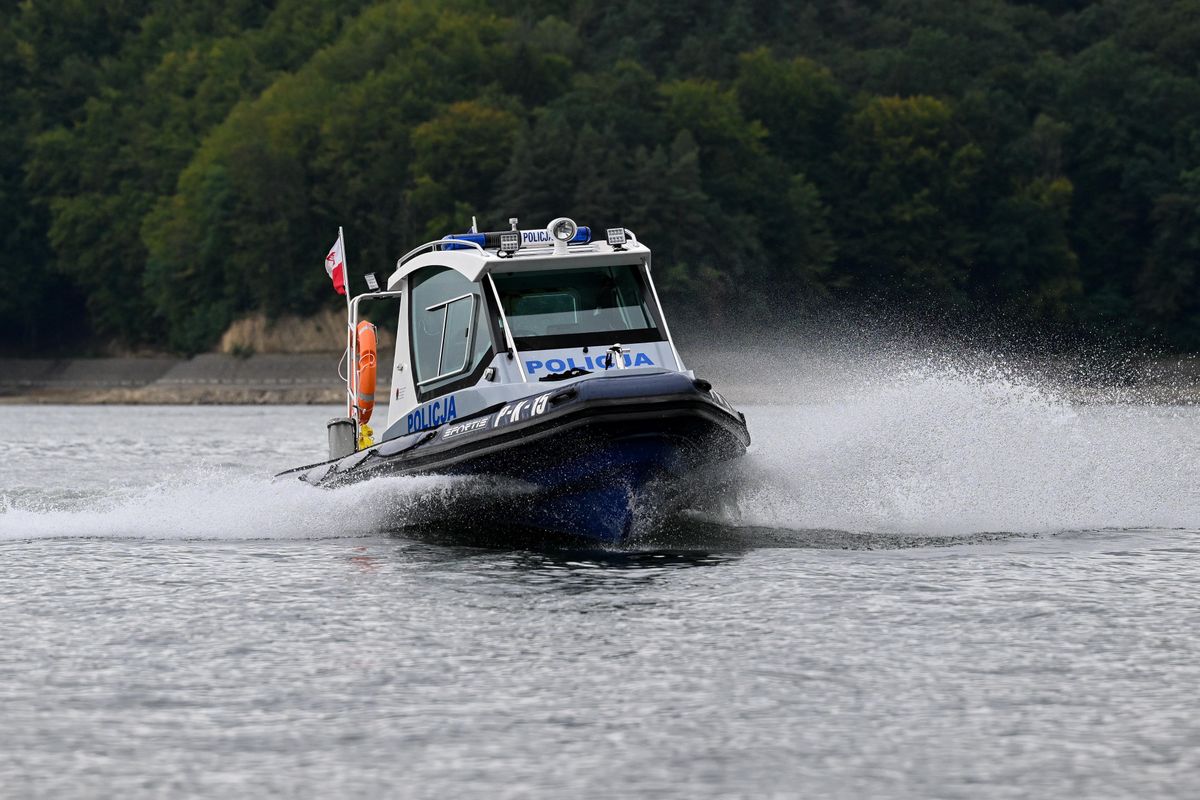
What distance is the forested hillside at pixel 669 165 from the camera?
10238 centimetres

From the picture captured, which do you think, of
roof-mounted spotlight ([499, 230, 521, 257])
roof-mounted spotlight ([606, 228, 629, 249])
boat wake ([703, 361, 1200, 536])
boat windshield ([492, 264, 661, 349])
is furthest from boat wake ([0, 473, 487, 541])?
roof-mounted spotlight ([606, 228, 629, 249])

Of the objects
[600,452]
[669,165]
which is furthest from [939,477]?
[669,165]

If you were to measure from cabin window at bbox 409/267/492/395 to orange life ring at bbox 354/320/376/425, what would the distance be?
88 cm

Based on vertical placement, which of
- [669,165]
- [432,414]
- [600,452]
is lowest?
[600,452]

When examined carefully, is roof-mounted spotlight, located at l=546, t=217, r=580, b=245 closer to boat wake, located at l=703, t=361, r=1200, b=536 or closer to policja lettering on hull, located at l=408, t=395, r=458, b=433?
policja lettering on hull, located at l=408, t=395, r=458, b=433

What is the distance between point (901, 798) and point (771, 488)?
419 inches

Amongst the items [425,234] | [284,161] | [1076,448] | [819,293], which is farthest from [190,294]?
[1076,448]

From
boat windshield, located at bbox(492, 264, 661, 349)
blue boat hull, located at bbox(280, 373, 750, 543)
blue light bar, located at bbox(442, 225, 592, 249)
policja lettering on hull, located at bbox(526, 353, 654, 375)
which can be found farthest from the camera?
blue light bar, located at bbox(442, 225, 592, 249)

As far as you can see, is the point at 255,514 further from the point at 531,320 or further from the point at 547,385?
the point at 547,385

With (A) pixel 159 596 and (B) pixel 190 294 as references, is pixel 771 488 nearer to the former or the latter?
(A) pixel 159 596

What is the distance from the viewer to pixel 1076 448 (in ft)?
80.2

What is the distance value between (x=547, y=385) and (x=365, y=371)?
3.69m

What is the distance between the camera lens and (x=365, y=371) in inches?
822

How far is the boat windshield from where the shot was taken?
18375 millimetres
